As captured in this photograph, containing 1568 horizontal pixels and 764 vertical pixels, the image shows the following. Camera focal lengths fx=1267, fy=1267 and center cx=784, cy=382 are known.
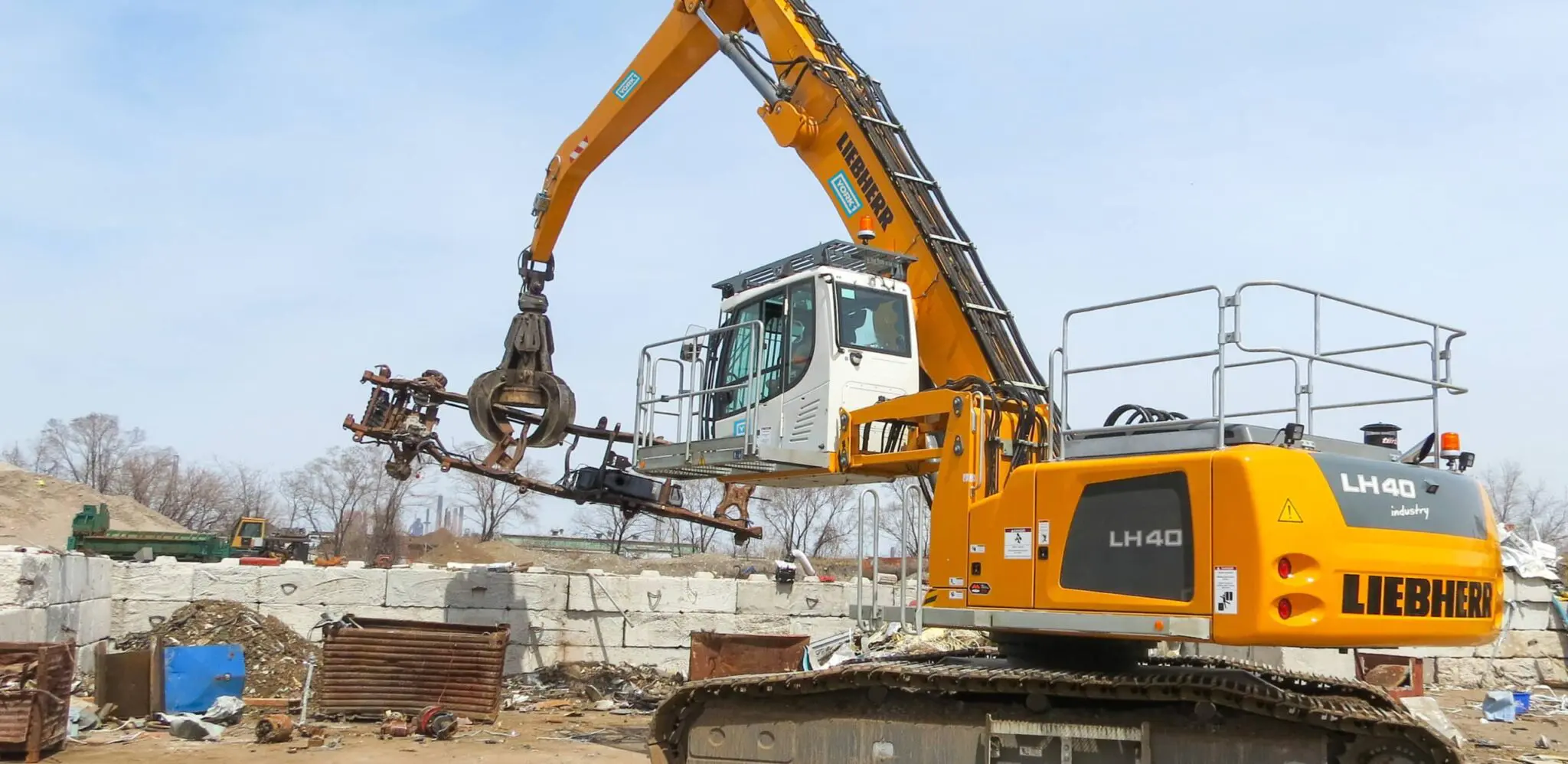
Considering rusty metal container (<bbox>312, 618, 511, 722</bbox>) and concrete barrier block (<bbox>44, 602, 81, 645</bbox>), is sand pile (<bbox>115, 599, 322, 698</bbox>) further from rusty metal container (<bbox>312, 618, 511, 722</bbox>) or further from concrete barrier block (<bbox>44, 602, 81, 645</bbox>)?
rusty metal container (<bbox>312, 618, 511, 722</bbox>)

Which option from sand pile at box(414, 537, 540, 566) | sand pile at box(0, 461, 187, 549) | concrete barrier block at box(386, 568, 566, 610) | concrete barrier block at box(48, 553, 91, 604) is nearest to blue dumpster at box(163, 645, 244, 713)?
concrete barrier block at box(48, 553, 91, 604)

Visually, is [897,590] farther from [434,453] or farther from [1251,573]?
[434,453]

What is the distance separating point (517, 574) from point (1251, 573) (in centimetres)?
1170

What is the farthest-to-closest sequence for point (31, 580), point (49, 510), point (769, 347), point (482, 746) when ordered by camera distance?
1. point (49, 510)
2. point (31, 580)
3. point (482, 746)
4. point (769, 347)

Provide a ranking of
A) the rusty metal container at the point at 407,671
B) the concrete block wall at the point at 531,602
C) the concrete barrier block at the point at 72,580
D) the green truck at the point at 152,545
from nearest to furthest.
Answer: the concrete barrier block at the point at 72,580 → the rusty metal container at the point at 407,671 → the concrete block wall at the point at 531,602 → the green truck at the point at 152,545

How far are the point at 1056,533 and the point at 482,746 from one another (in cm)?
721

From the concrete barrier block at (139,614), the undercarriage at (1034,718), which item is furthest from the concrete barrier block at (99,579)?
the undercarriage at (1034,718)

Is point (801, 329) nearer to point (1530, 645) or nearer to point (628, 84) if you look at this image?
point (628, 84)

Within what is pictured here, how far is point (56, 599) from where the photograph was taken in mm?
12766

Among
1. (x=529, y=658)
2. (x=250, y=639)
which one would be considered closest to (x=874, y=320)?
(x=529, y=658)

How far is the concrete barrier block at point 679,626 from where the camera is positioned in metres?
16.5

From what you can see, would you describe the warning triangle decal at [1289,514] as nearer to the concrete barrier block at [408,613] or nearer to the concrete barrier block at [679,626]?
the concrete barrier block at [679,626]

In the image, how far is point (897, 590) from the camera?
29.6ft

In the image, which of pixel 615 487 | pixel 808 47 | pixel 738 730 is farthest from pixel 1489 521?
pixel 615 487
